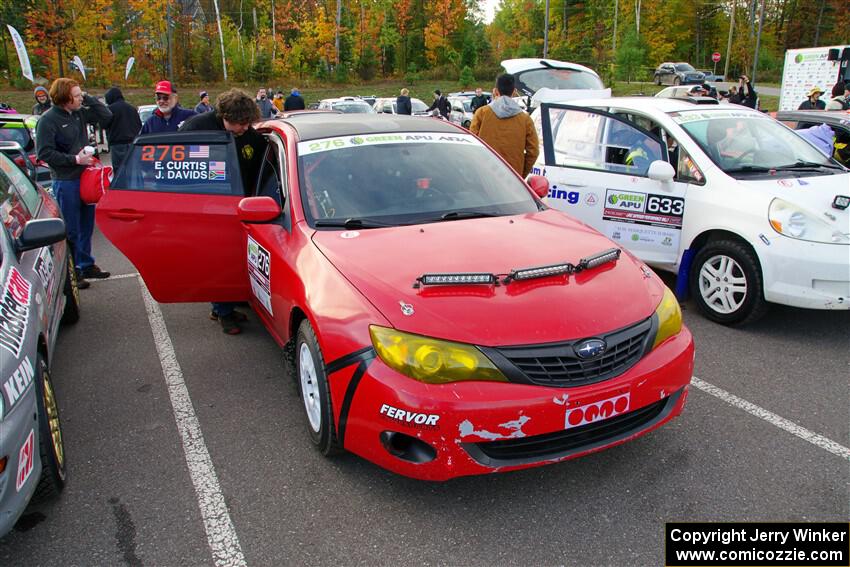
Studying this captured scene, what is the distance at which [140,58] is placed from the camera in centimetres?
5284

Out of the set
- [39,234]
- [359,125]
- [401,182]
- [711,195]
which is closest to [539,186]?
[401,182]

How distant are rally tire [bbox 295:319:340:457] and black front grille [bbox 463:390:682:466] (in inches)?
29.0

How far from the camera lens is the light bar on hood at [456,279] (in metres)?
2.81

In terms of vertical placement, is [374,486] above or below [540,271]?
below

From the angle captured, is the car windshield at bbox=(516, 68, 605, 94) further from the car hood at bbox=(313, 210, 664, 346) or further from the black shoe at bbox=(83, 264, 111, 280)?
the car hood at bbox=(313, 210, 664, 346)

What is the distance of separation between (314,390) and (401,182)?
133cm

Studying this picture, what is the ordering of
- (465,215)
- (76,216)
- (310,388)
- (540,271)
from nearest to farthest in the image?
(540,271) < (310,388) < (465,215) < (76,216)

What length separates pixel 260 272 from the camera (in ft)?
13.2

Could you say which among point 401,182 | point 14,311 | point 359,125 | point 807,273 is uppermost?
point 359,125

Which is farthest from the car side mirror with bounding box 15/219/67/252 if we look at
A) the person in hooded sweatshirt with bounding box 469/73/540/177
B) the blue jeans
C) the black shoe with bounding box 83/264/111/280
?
the person in hooded sweatshirt with bounding box 469/73/540/177

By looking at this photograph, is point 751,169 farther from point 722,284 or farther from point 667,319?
point 667,319

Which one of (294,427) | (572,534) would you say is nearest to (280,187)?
(294,427)

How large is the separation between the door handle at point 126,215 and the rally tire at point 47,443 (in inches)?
54.4

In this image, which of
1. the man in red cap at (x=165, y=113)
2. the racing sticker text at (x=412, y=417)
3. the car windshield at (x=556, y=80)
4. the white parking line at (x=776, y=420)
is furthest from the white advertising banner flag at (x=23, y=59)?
the white parking line at (x=776, y=420)
